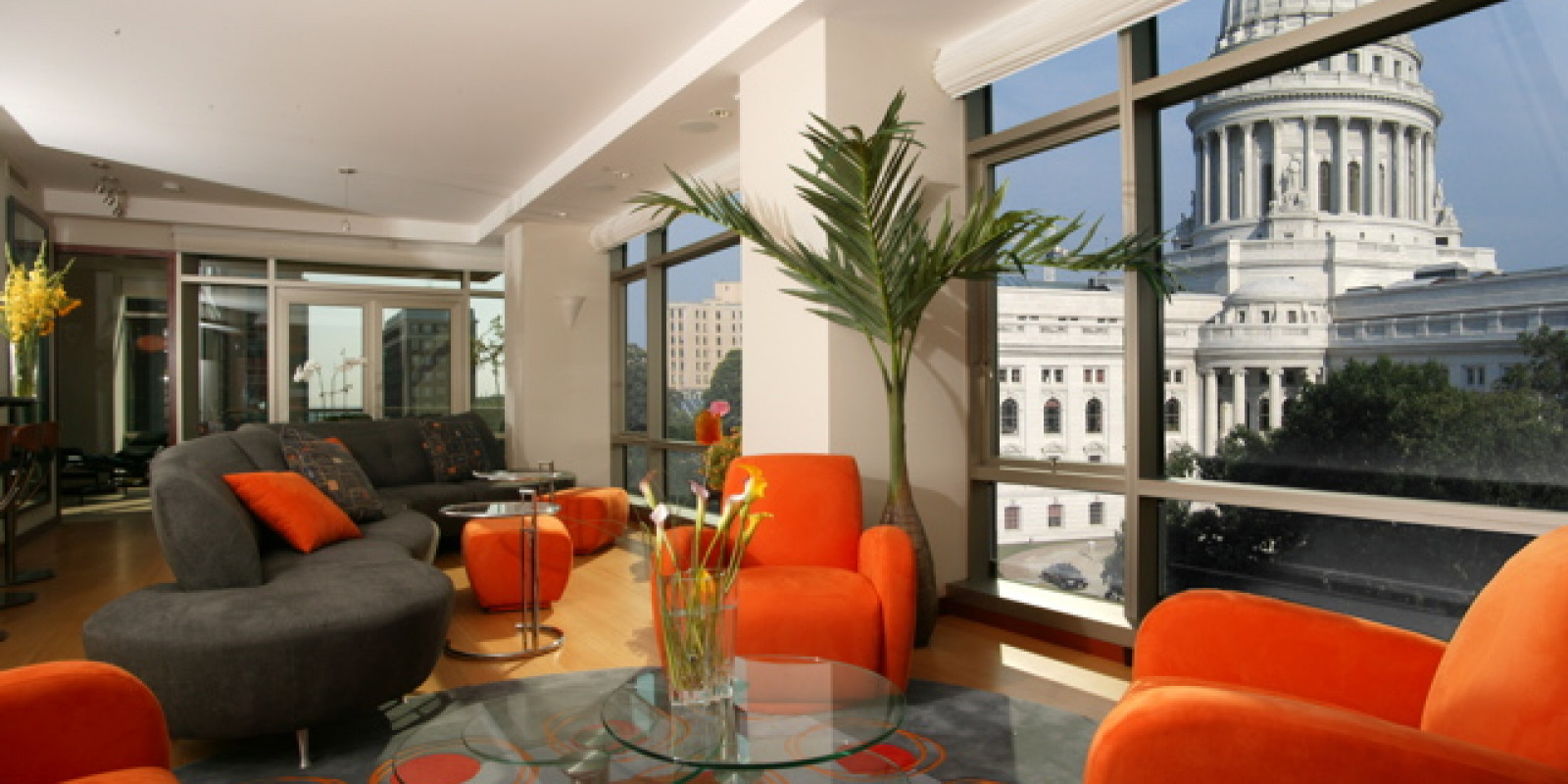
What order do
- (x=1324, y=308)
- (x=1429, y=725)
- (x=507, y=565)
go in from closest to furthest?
(x=1429, y=725), (x=1324, y=308), (x=507, y=565)

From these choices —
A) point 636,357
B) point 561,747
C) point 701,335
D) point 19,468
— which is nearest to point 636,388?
point 636,357

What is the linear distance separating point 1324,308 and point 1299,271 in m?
0.17

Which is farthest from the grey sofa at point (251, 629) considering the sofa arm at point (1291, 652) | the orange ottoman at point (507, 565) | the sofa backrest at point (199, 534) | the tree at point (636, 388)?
the tree at point (636, 388)

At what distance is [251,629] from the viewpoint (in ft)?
7.88

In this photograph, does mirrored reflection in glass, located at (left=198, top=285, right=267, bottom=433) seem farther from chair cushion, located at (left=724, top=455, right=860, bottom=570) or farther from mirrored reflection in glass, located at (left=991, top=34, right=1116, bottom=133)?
mirrored reflection in glass, located at (left=991, top=34, right=1116, bottom=133)

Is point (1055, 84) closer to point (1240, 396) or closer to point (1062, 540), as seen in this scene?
point (1240, 396)

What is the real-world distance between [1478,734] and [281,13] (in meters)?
4.81

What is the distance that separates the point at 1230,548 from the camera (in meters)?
3.43

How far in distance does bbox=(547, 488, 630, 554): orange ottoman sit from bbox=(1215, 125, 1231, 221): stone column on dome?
381 cm

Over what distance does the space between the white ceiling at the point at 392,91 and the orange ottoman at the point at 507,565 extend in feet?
7.80

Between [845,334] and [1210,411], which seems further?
[845,334]

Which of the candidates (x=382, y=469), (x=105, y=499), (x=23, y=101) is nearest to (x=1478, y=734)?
(x=382, y=469)

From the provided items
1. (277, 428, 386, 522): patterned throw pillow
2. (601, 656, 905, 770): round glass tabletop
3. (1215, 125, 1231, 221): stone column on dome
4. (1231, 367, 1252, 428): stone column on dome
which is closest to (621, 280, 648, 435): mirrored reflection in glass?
(277, 428, 386, 522): patterned throw pillow

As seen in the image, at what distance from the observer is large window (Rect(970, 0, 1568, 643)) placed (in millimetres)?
2742
